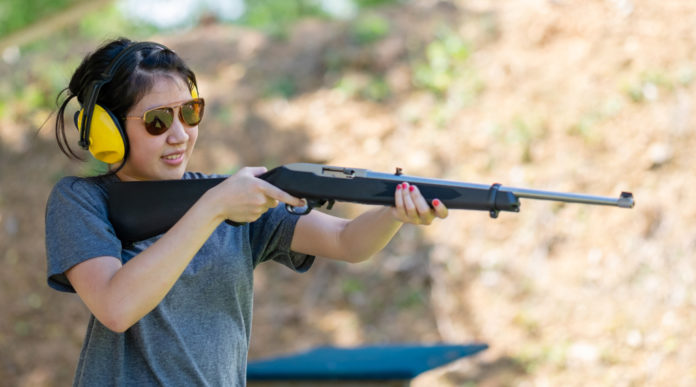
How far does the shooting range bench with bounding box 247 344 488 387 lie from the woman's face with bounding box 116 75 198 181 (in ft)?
6.13

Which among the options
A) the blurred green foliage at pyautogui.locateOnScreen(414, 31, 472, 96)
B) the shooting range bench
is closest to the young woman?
the shooting range bench

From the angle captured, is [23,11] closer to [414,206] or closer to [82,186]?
[82,186]

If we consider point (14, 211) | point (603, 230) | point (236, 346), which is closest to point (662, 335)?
point (603, 230)

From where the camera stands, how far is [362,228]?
2.47 meters

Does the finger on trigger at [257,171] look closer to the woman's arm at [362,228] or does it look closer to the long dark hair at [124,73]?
the woman's arm at [362,228]

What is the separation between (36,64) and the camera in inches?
408

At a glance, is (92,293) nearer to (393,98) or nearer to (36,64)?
(393,98)

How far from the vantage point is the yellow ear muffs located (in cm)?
236

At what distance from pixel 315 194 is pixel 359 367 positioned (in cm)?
186

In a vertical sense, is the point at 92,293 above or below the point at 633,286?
below

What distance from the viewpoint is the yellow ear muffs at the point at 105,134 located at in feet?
7.75

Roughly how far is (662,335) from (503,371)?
1172mm

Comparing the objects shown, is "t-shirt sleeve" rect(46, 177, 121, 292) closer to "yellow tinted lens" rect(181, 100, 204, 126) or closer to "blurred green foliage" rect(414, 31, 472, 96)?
"yellow tinted lens" rect(181, 100, 204, 126)

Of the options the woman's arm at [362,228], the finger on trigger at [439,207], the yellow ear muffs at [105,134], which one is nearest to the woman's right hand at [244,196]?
the woman's arm at [362,228]
